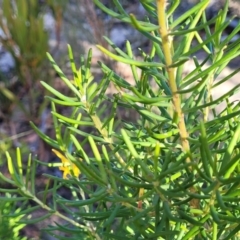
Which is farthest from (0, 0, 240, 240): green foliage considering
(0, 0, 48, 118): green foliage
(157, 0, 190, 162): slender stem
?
(0, 0, 48, 118): green foliage

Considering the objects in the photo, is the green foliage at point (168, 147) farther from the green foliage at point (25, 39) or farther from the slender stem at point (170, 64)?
the green foliage at point (25, 39)

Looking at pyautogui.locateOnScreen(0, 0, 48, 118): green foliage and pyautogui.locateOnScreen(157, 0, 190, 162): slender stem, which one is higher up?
pyautogui.locateOnScreen(157, 0, 190, 162): slender stem

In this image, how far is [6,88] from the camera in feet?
7.75

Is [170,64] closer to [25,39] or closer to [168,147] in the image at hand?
[168,147]

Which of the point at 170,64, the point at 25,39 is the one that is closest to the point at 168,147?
the point at 170,64

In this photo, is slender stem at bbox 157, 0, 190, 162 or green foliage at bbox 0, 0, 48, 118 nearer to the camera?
slender stem at bbox 157, 0, 190, 162

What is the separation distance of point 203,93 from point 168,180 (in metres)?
0.10

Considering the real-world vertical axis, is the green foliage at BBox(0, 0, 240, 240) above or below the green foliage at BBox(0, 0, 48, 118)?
above

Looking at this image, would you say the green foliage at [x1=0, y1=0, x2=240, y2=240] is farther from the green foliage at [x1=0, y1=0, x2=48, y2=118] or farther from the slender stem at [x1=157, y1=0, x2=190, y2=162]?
the green foliage at [x1=0, y1=0, x2=48, y2=118]

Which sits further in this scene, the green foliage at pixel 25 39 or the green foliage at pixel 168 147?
the green foliage at pixel 25 39

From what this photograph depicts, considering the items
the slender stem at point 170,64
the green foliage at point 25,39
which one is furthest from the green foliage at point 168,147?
the green foliage at point 25,39

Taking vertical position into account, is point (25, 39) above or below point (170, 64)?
below

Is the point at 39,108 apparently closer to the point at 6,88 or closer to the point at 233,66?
the point at 6,88

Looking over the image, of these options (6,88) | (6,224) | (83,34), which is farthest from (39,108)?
(6,224)
